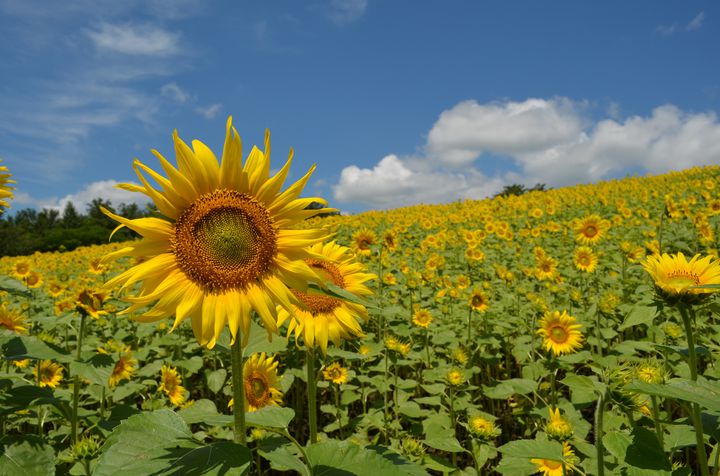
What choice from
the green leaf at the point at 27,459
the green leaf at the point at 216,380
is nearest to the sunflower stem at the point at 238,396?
the green leaf at the point at 27,459

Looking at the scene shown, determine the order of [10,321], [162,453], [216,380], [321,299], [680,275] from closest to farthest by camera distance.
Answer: [162,453]
[680,275]
[321,299]
[10,321]
[216,380]

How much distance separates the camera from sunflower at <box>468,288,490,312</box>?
4.36m

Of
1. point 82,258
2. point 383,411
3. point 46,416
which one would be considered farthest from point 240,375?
point 82,258

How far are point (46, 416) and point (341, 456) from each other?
290 centimetres

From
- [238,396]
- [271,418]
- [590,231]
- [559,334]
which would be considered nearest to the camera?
[238,396]

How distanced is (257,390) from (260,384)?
0.04m

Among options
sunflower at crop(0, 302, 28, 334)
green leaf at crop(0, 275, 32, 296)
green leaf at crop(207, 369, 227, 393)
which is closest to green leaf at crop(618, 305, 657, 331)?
green leaf at crop(0, 275, 32, 296)

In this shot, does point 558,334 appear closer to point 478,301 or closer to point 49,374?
point 478,301

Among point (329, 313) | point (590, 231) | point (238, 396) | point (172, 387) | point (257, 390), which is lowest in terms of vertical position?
point (172, 387)

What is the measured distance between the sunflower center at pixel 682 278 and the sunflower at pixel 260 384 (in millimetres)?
2011

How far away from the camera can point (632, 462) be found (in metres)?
1.50

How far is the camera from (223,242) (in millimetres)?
1383

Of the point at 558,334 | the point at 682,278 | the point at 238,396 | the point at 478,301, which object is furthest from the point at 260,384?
the point at 478,301

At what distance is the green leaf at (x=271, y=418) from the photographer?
1.38m
